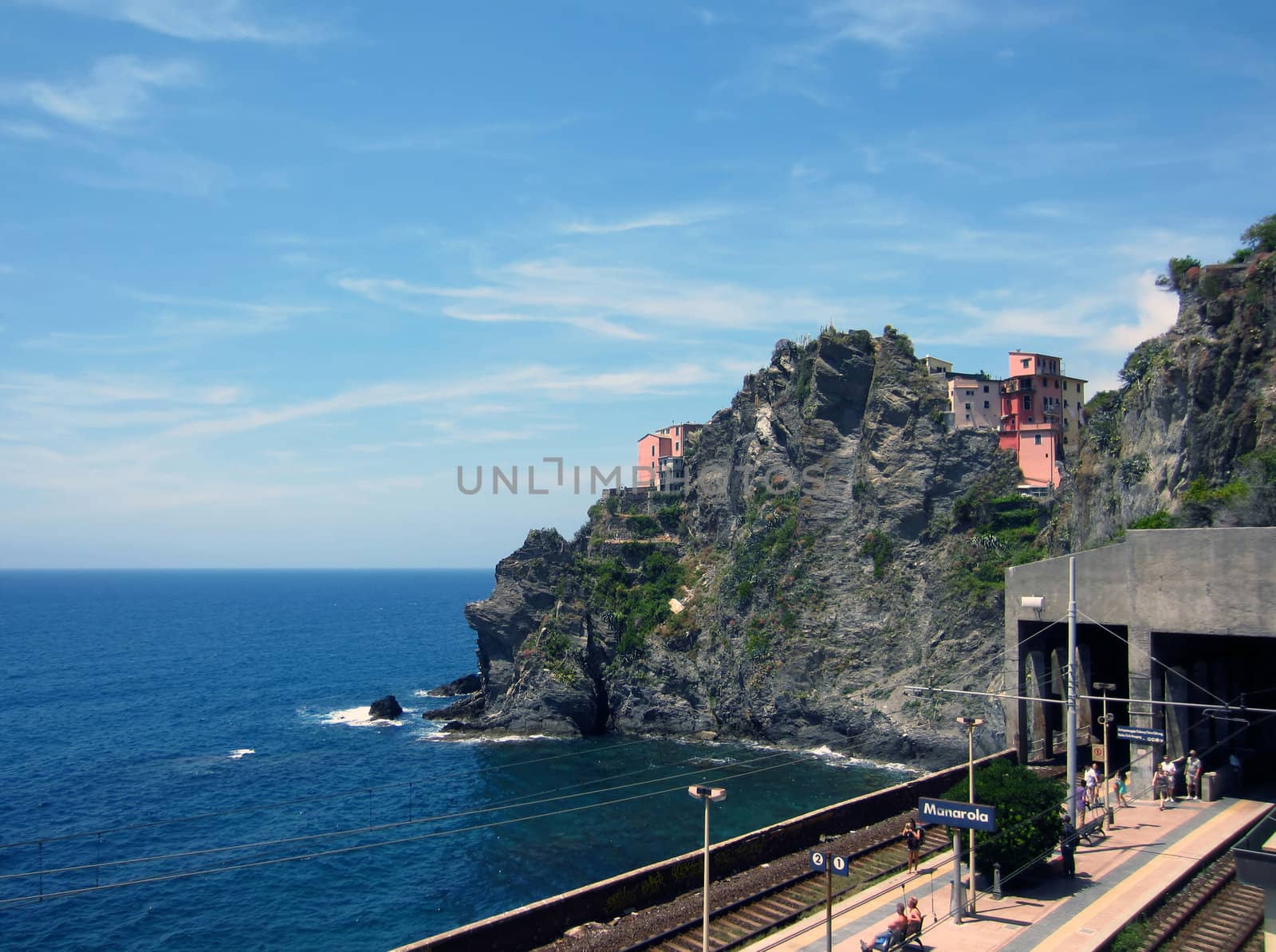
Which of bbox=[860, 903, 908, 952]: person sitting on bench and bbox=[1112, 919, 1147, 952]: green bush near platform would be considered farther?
bbox=[1112, 919, 1147, 952]: green bush near platform

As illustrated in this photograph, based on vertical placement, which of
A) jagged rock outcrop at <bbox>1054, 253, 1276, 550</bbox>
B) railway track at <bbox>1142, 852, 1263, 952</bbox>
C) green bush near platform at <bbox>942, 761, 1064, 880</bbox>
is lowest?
railway track at <bbox>1142, 852, 1263, 952</bbox>

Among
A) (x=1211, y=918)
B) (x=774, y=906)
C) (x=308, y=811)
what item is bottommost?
(x=308, y=811)

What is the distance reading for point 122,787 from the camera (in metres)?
58.4

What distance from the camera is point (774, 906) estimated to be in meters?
23.5

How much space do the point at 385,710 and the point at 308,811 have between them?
27720 millimetres

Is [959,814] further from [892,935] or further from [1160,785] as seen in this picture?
[1160,785]

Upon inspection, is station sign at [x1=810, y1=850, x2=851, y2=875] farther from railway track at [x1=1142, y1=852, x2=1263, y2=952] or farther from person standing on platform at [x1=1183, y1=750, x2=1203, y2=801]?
person standing on platform at [x1=1183, y1=750, x2=1203, y2=801]

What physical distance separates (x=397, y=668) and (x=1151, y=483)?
313 ft

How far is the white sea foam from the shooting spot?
257 feet

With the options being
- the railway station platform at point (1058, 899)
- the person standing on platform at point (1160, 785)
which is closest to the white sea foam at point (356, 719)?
the railway station platform at point (1058, 899)

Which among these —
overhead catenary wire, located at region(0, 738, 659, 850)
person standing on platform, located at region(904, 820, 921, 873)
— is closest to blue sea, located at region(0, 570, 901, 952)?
overhead catenary wire, located at region(0, 738, 659, 850)

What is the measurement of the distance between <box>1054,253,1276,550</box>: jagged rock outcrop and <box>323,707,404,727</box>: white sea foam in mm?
60259

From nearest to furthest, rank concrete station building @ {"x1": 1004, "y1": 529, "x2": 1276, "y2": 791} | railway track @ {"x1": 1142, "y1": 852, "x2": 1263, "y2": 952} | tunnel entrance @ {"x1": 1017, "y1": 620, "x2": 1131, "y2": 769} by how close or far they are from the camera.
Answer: railway track @ {"x1": 1142, "y1": 852, "x2": 1263, "y2": 952}, concrete station building @ {"x1": 1004, "y1": 529, "x2": 1276, "y2": 791}, tunnel entrance @ {"x1": 1017, "y1": 620, "x2": 1131, "y2": 769}

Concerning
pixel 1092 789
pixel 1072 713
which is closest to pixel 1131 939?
pixel 1072 713
